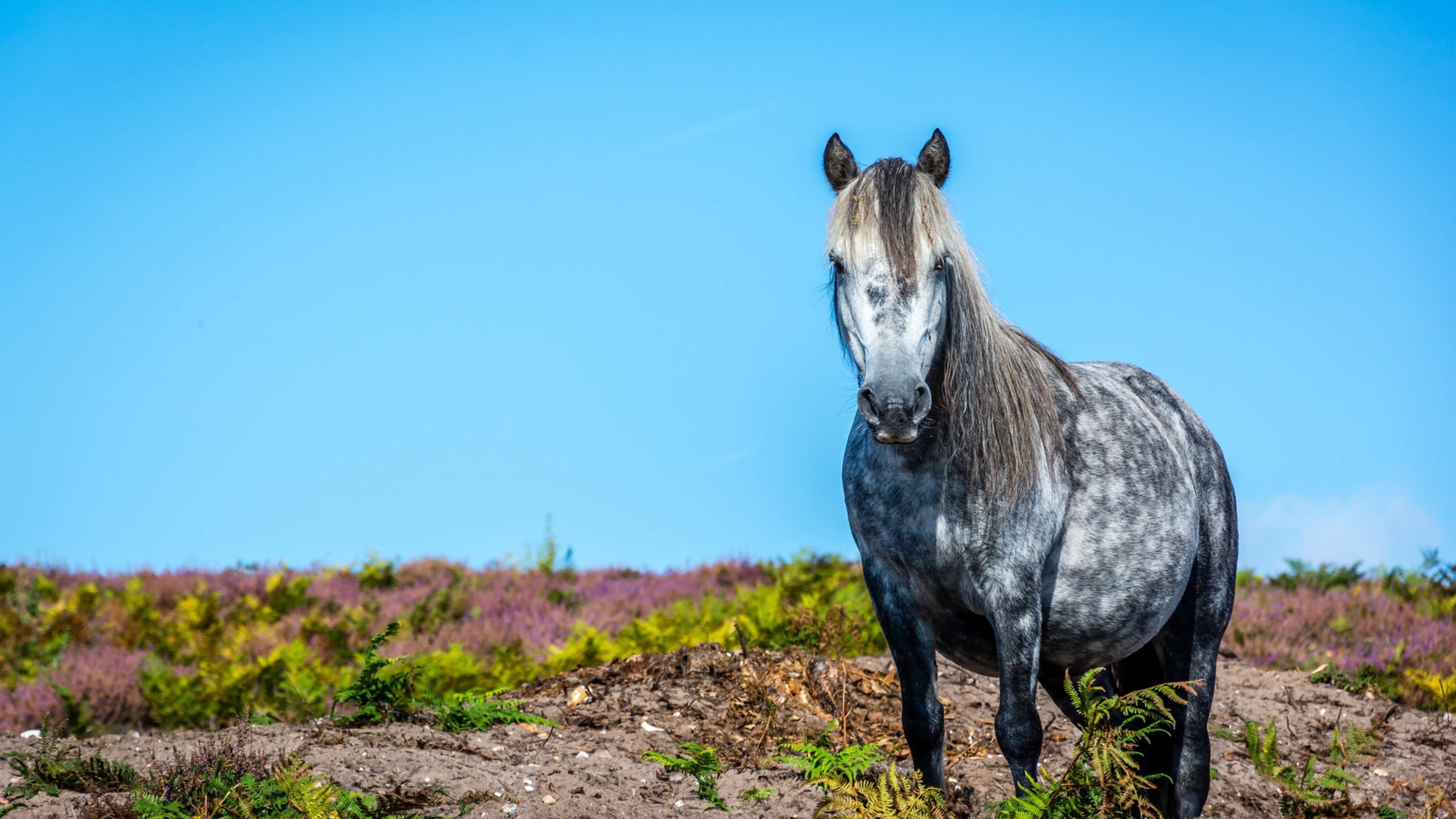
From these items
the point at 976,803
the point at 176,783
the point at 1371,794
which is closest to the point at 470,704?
the point at 176,783

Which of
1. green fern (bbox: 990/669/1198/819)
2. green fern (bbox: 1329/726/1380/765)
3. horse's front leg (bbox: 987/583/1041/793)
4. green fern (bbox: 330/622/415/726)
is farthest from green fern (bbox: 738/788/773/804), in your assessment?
green fern (bbox: 1329/726/1380/765)

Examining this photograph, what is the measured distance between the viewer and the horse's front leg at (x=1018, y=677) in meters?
3.68

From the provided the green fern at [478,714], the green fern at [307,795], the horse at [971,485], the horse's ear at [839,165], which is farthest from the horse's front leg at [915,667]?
the green fern at [478,714]

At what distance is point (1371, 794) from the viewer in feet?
20.5

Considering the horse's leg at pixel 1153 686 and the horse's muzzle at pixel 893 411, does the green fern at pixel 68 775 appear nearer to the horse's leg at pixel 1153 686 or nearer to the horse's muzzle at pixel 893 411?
the horse's muzzle at pixel 893 411

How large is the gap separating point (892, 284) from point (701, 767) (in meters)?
2.50

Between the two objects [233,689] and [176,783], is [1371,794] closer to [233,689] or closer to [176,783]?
[176,783]

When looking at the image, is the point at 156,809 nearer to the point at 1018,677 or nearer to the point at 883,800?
the point at 883,800

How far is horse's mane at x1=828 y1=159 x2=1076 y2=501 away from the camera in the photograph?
362 cm

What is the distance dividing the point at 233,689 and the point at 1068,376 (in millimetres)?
6424

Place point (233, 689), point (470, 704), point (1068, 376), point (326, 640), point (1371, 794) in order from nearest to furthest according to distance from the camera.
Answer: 1. point (1068, 376)
2. point (470, 704)
3. point (1371, 794)
4. point (233, 689)
5. point (326, 640)

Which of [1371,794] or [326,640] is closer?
[1371,794]

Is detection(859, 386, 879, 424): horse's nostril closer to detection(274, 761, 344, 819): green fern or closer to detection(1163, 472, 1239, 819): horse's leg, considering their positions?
Result: detection(274, 761, 344, 819): green fern

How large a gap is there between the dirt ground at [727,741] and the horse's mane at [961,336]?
→ 1.36 metres
